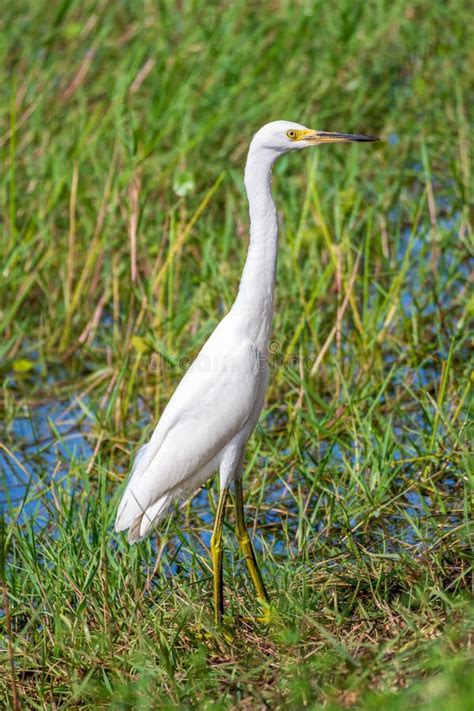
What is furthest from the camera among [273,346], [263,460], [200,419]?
[273,346]

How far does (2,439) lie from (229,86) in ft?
A: 8.88

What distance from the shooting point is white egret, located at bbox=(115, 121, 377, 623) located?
365 cm

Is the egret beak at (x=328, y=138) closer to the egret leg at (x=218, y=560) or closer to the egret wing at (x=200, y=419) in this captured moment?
the egret wing at (x=200, y=419)

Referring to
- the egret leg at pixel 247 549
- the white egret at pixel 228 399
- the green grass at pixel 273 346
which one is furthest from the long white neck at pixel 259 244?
the green grass at pixel 273 346

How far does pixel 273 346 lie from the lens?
5.11 meters

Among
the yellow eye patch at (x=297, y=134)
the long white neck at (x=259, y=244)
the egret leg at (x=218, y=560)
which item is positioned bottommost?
the egret leg at (x=218, y=560)

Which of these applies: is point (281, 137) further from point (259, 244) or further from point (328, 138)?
point (259, 244)

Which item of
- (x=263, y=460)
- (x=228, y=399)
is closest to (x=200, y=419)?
(x=228, y=399)

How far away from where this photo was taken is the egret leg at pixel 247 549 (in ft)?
12.2

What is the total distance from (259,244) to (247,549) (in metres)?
0.97

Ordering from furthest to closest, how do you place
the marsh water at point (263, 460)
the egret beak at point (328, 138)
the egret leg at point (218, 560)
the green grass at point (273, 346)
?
the marsh water at point (263, 460) → the egret beak at point (328, 138) → the egret leg at point (218, 560) → the green grass at point (273, 346)

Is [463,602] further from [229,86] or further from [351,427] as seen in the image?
[229,86]

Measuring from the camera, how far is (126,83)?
20.0ft

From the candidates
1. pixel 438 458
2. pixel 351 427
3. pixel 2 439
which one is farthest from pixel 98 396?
pixel 438 458
